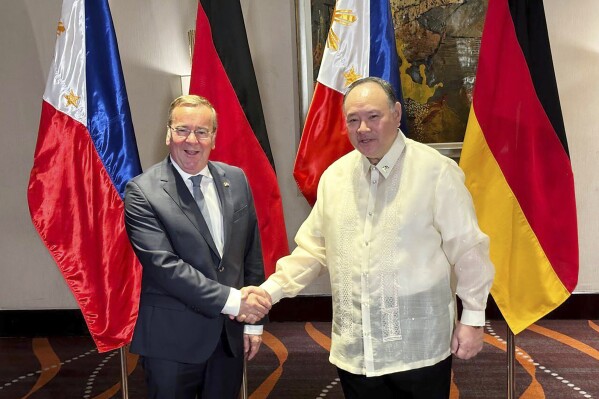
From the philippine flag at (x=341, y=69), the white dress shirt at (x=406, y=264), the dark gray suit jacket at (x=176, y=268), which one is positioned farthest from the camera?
the philippine flag at (x=341, y=69)

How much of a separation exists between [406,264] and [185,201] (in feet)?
2.49

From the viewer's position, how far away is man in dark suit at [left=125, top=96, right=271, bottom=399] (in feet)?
6.82

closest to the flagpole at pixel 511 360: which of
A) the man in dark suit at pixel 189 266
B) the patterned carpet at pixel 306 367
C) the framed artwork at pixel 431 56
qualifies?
the patterned carpet at pixel 306 367

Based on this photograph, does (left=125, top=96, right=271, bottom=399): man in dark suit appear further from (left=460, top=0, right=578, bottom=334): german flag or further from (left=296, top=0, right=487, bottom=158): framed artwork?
(left=296, top=0, right=487, bottom=158): framed artwork

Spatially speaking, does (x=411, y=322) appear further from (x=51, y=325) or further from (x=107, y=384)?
(x=51, y=325)

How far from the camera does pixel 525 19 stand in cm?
277

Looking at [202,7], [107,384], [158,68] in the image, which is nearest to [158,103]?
[158,68]

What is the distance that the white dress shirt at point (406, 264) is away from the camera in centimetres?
196

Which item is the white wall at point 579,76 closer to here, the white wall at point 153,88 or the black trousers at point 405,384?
the white wall at point 153,88

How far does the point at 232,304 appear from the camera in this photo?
6.91 feet

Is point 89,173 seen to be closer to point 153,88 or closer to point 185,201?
point 185,201

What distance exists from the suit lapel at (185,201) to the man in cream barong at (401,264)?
440mm

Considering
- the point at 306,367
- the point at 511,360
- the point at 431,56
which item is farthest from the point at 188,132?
the point at 431,56

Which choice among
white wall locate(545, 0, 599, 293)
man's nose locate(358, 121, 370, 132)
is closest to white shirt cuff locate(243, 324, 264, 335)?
man's nose locate(358, 121, 370, 132)
